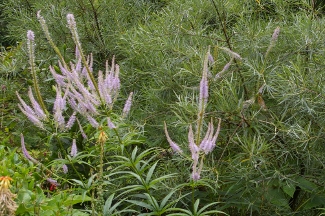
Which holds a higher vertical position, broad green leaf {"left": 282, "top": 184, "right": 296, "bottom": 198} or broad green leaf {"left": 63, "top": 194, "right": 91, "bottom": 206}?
broad green leaf {"left": 63, "top": 194, "right": 91, "bottom": 206}

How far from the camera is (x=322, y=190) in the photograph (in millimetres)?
2957

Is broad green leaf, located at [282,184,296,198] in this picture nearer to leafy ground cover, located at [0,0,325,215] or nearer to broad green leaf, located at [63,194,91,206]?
leafy ground cover, located at [0,0,325,215]

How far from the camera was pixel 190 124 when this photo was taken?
230 centimetres

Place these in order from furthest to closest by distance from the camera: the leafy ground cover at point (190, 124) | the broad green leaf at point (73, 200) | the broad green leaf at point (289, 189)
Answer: the broad green leaf at point (289, 189) → the leafy ground cover at point (190, 124) → the broad green leaf at point (73, 200)

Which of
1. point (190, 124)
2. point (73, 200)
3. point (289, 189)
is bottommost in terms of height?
point (289, 189)

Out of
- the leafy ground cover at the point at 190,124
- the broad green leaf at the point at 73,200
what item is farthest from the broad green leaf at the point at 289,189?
the broad green leaf at the point at 73,200

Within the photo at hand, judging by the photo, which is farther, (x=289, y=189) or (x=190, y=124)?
(x=289, y=189)

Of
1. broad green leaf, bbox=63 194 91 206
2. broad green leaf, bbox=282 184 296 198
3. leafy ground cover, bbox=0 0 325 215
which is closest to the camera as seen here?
broad green leaf, bbox=63 194 91 206

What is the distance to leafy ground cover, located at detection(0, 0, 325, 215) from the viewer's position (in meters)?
2.53

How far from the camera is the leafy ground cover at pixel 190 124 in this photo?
2527 millimetres

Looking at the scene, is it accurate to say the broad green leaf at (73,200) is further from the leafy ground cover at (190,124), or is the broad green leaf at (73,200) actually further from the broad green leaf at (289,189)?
the broad green leaf at (289,189)

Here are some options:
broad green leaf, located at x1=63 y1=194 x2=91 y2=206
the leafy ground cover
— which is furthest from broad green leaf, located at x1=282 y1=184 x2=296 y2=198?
broad green leaf, located at x1=63 y1=194 x2=91 y2=206

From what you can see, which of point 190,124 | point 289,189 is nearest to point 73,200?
point 190,124

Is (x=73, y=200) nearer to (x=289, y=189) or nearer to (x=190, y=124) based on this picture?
(x=190, y=124)
